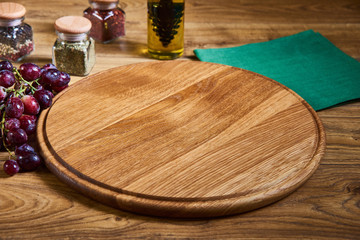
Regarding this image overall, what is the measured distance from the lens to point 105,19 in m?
1.43

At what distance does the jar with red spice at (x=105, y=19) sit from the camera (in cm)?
140

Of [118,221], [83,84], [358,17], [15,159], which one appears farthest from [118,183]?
[358,17]

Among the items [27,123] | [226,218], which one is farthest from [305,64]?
[27,123]

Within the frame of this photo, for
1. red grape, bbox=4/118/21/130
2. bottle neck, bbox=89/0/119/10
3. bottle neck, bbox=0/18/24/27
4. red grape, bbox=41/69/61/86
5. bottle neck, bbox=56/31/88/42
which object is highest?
bottle neck, bbox=89/0/119/10

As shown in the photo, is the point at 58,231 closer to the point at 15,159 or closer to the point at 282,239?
the point at 15,159

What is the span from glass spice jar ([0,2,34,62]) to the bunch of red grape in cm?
27

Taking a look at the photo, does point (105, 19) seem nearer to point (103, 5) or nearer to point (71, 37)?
point (103, 5)

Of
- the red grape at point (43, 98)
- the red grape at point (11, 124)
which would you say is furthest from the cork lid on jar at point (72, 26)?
the red grape at point (11, 124)

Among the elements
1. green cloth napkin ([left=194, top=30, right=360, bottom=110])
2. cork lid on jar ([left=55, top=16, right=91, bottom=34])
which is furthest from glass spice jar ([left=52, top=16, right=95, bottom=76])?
green cloth napkin ([left=194, top=30, right=360, bottom=110])

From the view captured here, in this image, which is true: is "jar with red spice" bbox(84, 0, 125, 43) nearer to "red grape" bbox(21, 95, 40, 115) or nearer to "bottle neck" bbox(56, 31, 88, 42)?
"bottle neck" bbox(56, 31, 88, 42)

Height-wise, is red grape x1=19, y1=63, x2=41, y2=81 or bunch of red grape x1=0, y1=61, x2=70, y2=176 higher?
red grape x1=19, y1=63, x2=41, y2=81

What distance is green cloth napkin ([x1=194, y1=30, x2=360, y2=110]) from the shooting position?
4.05ft

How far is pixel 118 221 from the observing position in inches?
31.0

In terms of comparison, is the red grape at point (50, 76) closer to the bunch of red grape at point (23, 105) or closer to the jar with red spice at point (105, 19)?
the bunch of red grape at point (23, 105)
